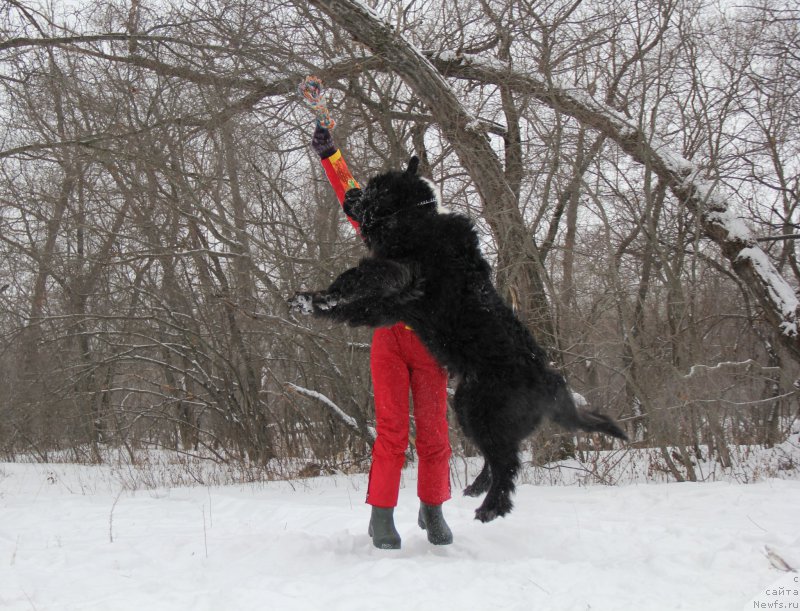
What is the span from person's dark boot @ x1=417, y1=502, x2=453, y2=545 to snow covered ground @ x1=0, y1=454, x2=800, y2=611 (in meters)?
0.05

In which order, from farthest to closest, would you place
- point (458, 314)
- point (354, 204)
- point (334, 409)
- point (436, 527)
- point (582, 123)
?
point (334, 409)
point (582, 123)
point (354, 204)
point (436, 527)
point (458, 314)

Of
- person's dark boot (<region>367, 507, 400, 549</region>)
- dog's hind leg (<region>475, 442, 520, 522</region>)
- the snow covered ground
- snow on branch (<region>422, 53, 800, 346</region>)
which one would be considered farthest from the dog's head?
snow on branch (<region>422, 53, 800, 346</region>)

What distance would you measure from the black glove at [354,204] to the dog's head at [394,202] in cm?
2

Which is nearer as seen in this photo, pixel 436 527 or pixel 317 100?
pixel 436 527

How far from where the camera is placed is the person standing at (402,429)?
9.59 ft

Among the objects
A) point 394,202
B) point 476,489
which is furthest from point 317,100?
point 476,489

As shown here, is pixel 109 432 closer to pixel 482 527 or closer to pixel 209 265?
pixel 209 265

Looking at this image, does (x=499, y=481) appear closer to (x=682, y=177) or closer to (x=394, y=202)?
(x=394, y=202)

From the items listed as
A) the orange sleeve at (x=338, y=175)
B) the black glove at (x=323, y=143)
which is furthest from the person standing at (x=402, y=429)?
the black glove at (x=323, y=143)

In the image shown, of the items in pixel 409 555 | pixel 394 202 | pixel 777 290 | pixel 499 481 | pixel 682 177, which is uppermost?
pixel 682 177

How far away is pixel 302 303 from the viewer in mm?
2717

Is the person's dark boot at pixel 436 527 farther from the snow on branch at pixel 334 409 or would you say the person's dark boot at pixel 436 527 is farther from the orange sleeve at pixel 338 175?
the snow on branch at pixel 334 409

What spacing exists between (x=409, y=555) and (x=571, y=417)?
1.05 m

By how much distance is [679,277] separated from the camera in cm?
553
